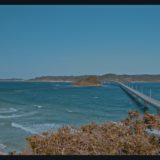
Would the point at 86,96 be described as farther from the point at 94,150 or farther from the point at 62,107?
the point at 94,150

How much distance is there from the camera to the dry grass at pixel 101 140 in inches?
95.4

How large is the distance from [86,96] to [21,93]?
200 inches

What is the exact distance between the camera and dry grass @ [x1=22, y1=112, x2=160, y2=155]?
242 cm

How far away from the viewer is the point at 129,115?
2910 millimetres

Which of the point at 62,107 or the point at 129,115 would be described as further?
the point at 62,107

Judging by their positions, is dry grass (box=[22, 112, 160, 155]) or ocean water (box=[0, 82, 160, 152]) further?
ocean water (box=[0, 82, 160, 152])

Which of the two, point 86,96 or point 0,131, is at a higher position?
point 86,96

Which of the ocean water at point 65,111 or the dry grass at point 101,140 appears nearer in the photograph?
the dry grass at point 101,140

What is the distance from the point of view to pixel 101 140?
2.47 metres
